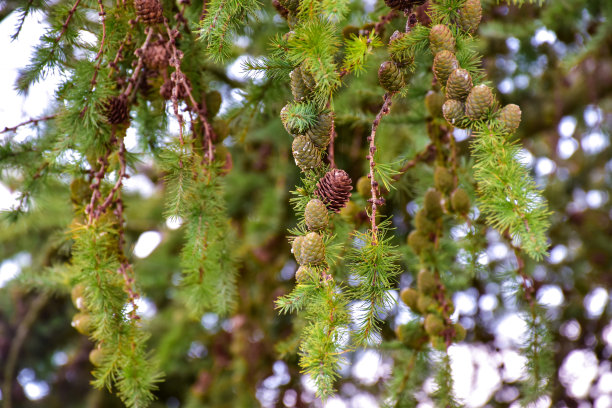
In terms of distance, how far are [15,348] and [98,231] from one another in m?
0.90

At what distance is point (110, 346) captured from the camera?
2.35ft

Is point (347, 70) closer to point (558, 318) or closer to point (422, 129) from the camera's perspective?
point (422, 129)

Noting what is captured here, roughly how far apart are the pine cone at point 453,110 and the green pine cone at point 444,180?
27 cm

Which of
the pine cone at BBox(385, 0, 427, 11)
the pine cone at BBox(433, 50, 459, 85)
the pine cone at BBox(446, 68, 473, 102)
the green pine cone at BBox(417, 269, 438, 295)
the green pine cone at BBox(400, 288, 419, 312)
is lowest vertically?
the green pine cone at BBox(400, 288, 419, 312)

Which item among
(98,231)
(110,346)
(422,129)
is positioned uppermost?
(98,231)

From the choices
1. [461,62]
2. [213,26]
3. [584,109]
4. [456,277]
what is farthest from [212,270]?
[584,109]

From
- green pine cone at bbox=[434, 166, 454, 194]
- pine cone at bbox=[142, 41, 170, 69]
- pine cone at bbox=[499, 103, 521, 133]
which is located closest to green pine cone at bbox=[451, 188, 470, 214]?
green pine cone at bbox=[434, 166, 454, 194]

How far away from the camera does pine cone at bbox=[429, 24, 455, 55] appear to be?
1.91 ft

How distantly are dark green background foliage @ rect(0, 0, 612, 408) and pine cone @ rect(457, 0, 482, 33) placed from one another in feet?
0.06

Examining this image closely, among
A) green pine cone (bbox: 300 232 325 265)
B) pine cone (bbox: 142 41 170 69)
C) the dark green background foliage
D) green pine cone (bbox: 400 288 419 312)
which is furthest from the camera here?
green pine cone (bbox: 400 288 419 312)

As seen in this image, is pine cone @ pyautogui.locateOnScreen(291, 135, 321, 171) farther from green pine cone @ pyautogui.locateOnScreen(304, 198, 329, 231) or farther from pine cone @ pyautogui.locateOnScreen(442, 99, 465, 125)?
pine cone @ pyautogui.locateOnScreen(442, 99, 465, 125)

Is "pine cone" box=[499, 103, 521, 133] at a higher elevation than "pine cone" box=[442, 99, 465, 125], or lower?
lower

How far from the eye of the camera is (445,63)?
22.8 inches

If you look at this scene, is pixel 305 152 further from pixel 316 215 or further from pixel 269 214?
pixel 269 214
